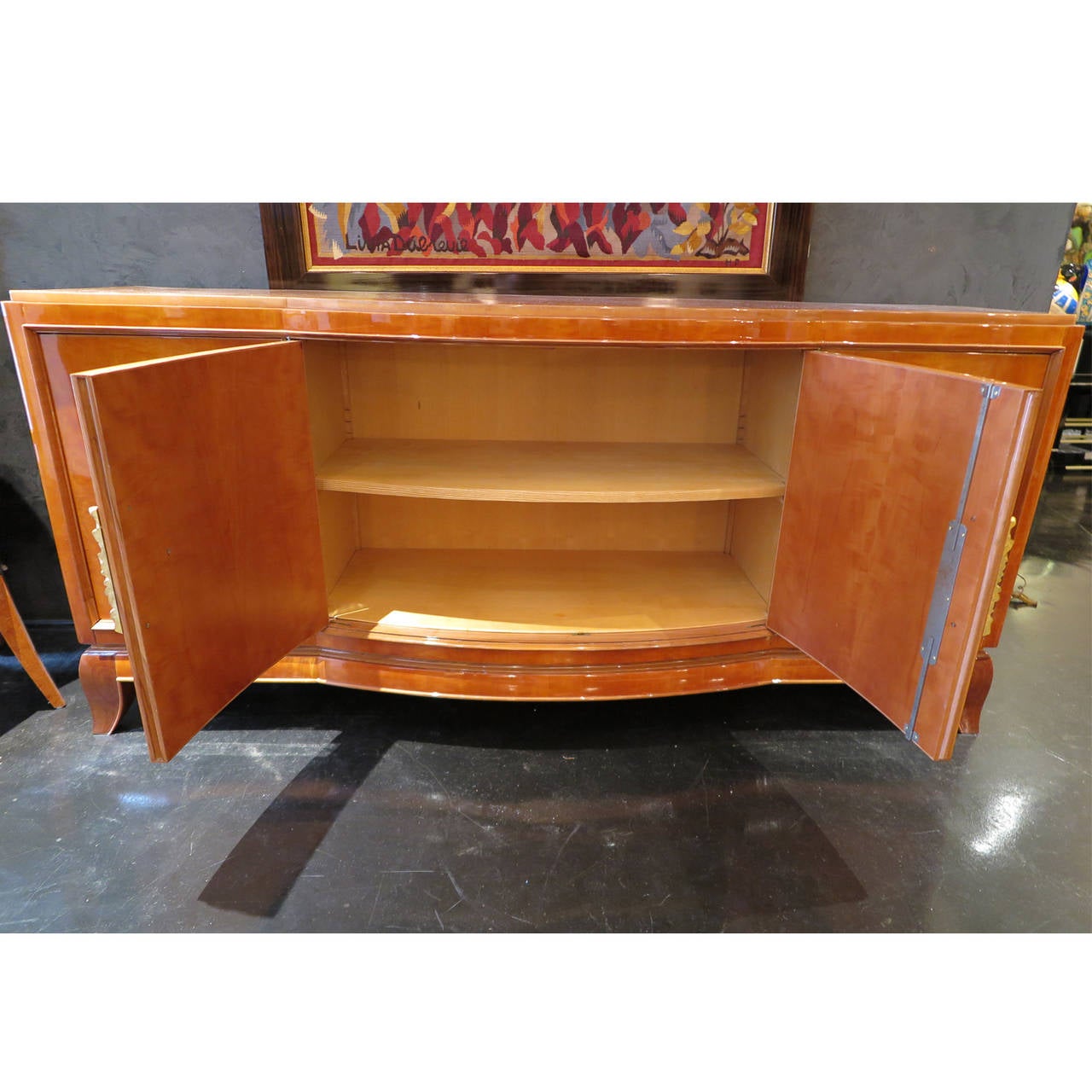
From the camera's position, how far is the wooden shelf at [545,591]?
1596mm

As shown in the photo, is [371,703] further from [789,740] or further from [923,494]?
[923,494]

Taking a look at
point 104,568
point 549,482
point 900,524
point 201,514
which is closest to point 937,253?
point 900,524

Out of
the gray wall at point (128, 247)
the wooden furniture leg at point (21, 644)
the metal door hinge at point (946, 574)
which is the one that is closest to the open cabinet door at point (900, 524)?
the metal door hinge at point (946, 574)

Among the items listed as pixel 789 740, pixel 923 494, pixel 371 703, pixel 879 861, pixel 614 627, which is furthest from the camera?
pixel 371 703

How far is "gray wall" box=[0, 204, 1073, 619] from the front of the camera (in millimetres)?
1751

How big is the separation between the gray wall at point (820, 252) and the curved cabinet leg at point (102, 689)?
2.69ft

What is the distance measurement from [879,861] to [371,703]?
1244mm

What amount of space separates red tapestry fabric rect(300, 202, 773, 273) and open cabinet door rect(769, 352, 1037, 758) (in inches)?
23.3

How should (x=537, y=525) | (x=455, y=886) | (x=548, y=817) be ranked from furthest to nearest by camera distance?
(x=537, y=525) → (x=548, y=817) → (x=455, y=886)

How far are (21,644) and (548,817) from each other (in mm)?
1393

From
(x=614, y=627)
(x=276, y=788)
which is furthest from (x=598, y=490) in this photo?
(x=276, y=788)

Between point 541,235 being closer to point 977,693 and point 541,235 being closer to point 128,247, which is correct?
point 128,247

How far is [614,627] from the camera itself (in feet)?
5.16

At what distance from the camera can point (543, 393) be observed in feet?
6.08
